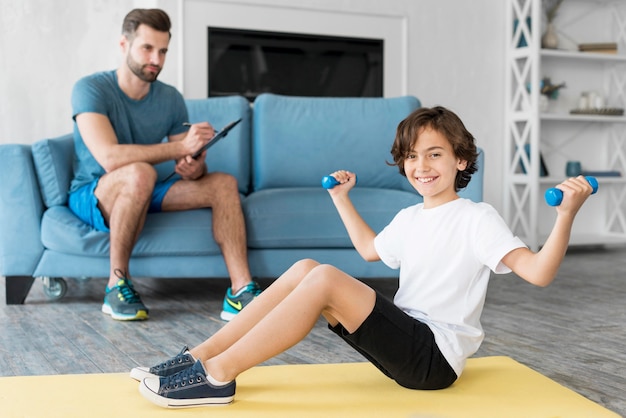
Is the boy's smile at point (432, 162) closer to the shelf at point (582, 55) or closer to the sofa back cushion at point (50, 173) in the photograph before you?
the sofa back cushion at point (50, 173)

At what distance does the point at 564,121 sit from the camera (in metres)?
5.20

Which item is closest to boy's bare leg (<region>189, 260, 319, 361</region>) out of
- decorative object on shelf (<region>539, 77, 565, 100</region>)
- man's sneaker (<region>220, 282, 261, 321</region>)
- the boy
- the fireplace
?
the boy

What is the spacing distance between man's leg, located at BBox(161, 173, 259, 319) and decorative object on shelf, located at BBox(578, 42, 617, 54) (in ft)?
10.7

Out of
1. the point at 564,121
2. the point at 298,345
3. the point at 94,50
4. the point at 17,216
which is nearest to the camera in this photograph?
the point at 298,345

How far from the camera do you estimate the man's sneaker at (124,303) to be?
98.6 inches

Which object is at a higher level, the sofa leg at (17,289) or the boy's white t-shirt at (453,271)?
the boy's white t-shirt at (453,271)

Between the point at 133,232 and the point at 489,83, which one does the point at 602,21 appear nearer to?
the point at 489,83

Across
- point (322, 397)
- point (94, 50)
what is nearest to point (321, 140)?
point (94, 50)

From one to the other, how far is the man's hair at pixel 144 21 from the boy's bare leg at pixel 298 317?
62.4 inches

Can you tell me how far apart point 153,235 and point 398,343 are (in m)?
1.47

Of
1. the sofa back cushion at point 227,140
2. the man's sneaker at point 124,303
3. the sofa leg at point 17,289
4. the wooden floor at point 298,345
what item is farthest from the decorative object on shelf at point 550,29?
the sofa leg at point 17,289

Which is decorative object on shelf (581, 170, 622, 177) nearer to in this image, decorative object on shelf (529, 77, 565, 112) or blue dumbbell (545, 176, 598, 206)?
decorative object on shelf (529, 77, 565, 112)

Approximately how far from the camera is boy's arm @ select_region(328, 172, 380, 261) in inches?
67.7

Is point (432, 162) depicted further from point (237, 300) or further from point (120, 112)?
point (120, 112)
